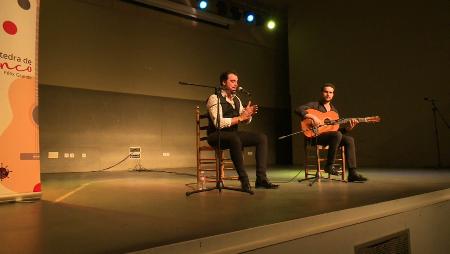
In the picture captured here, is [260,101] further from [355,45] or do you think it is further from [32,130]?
[32,130]

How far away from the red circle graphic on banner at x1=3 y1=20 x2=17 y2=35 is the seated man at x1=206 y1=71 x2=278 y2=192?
58.6 inches

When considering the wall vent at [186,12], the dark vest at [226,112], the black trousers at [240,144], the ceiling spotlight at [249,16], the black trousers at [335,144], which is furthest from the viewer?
the ceiling spotlight at [249,16]

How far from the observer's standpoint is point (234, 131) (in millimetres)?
3125

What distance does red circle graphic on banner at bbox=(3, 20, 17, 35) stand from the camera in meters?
2.56

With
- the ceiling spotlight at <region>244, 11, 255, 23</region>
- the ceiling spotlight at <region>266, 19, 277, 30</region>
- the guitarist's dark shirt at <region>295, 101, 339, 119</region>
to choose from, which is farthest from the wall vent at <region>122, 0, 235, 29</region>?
the guitarist's dark shirt at <region>295, 101, 339, 119</region>

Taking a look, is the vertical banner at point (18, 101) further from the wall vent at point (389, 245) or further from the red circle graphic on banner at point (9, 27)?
the wall vent at point (389, 245)

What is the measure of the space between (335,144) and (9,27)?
292 cm

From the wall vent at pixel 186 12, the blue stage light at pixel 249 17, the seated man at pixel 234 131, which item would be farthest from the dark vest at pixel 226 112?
the blue stage light at pixel 249 17

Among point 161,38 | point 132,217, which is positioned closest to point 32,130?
point 132,217

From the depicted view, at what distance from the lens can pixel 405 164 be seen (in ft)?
21.0

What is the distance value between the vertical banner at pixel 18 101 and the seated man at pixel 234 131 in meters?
1.33

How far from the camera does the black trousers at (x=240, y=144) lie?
9.82 ft

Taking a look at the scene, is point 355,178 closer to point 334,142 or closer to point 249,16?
point 334,142

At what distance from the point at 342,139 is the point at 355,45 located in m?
3.87
